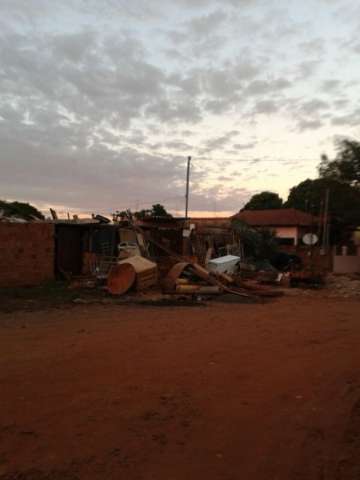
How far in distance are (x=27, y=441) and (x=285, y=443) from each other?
6.93 feet

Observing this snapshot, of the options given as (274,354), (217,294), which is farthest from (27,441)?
(217,294)

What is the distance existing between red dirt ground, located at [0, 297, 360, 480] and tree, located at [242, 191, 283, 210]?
43.7m

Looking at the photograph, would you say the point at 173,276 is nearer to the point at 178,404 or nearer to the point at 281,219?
the point at 178,404

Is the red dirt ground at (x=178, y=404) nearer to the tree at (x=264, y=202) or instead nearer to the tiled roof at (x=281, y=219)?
the tiled roof at (x=281, y=219)

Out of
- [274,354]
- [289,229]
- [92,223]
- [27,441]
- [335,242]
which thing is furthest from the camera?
[289,229]

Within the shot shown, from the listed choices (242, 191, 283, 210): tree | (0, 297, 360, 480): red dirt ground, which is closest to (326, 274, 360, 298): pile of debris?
(0, 297, 360, 480): red dirt ground

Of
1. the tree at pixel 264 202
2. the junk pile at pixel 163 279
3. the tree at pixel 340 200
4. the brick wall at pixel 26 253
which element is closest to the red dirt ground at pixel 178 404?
the junk pile at pixel 163 279

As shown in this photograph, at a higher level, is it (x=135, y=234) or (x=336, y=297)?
(x=135, y=234)

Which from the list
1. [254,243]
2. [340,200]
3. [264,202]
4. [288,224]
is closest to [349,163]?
[340,200]

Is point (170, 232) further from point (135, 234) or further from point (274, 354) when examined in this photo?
point (274, 354)

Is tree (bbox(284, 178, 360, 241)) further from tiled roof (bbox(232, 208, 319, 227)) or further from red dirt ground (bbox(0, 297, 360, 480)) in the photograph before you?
red dirt ground (bbox(0, 297, 360, 480))

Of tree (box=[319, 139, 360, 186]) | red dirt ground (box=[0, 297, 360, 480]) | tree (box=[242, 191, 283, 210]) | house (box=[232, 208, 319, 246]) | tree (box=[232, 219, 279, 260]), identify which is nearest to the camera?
red dirt ground (box=[0, 297, 360, 480])

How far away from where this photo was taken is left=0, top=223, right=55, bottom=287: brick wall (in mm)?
14969

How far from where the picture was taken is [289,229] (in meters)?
36.9
